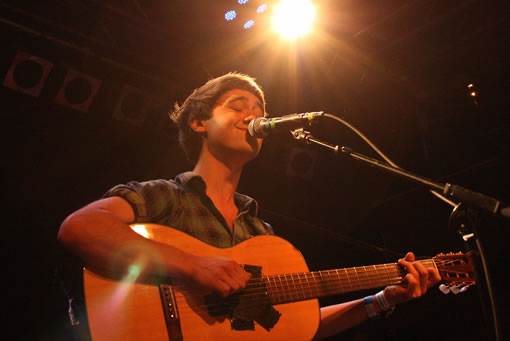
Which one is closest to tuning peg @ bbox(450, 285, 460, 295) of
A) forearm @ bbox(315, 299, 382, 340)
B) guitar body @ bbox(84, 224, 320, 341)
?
forearm @ bbox(315, 299, 382, 340)

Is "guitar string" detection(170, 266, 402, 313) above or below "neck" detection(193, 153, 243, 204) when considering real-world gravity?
below

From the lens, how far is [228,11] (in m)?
4.39

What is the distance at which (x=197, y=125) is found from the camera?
3.03 metres

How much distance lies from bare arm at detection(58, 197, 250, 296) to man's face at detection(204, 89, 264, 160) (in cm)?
97

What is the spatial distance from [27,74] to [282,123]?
3421 mm

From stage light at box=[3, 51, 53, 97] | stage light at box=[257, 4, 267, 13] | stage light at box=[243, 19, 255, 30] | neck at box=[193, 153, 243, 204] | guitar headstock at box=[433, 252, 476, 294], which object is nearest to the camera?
guitar headstock at box=[433, 252, 476, 294]

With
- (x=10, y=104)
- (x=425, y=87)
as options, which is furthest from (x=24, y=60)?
(x=425, y=87)

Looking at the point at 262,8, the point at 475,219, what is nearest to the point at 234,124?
A: the point at 475,219

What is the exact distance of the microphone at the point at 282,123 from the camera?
2.09 meters

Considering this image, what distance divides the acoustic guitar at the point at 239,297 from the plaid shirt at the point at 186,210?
185 millimetres

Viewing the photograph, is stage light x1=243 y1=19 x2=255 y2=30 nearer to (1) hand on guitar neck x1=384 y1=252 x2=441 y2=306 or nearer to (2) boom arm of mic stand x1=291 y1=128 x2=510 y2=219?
(2) boom arm of mic stand x1=291 y1=128 x2=510 y2=219

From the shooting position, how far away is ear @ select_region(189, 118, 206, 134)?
2992 mm

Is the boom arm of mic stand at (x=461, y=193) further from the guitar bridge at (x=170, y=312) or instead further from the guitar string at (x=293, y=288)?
the guitar bridge at (x=170, y=312)

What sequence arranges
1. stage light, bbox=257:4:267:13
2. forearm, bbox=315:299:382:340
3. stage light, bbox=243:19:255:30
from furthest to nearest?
stage light, bbox=243:19:255:30 → stage light, bbox=257:4:267:13 → forearm, bbox=315:299:382:340
